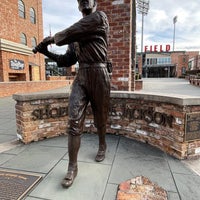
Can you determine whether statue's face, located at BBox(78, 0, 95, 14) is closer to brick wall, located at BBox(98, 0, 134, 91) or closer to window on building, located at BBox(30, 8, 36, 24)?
brick wall, located at BBox(98, 0, 134, 91)

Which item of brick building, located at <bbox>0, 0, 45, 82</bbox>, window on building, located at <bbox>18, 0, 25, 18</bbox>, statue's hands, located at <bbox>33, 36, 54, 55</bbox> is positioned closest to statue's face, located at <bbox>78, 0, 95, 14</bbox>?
A: statue's hands, located at <bbox>33, 36, 54, 55</bbox>

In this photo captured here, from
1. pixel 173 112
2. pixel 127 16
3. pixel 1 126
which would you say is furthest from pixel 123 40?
pixel 1 126

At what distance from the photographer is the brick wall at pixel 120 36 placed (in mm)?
4043

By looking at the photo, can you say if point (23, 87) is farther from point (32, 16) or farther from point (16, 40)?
point (32, 16)

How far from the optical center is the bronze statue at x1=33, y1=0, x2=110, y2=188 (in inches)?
76.7

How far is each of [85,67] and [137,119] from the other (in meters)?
1.68

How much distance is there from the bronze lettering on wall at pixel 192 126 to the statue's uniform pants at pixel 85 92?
131 cm

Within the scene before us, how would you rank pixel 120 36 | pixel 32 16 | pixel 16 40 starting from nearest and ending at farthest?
1. pixel 120 36
2. pixel 16 40
3. pixel 32 16

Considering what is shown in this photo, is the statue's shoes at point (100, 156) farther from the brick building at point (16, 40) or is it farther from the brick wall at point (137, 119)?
the brick building at point (16, 40)

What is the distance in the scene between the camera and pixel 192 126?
8.63 feet

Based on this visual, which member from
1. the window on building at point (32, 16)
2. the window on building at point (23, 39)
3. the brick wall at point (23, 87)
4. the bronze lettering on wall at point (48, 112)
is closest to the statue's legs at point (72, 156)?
the bronze lettering on wall at point (48, 112)

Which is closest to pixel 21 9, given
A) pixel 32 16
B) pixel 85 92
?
pixel 32 16

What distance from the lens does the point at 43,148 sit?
311cm

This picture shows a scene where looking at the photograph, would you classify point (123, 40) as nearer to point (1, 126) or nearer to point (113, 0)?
point (113, 0)
